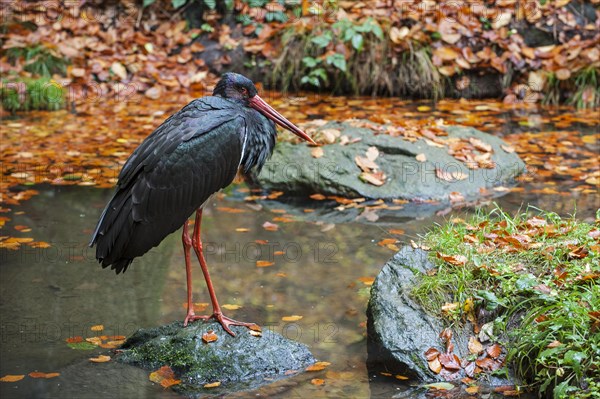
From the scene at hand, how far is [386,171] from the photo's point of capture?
7.59m

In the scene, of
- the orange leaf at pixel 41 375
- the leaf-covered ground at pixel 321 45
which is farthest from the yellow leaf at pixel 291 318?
the leaf-covered ground at pixel 321 45

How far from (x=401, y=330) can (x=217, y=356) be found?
41.7 inches

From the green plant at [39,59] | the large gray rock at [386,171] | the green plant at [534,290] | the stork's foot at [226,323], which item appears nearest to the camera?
the green plant at [534,290]

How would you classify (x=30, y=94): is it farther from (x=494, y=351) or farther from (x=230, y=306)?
(x=494, y=351)

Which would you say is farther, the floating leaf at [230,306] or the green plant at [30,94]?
the green plant at [30,94]

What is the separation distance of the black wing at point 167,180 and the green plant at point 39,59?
714cm

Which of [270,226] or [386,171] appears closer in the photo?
[270,226]

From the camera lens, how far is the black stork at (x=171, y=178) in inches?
177

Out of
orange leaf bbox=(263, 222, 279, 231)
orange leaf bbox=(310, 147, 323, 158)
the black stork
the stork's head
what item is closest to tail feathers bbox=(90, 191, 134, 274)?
the black stork

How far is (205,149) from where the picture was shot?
455 cm

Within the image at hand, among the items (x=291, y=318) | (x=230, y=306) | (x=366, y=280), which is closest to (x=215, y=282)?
(x=230, y=306)

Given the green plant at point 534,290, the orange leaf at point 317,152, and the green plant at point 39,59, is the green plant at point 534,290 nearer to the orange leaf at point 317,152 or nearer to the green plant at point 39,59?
the orange leaf at point 317,152

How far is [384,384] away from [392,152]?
375 centimetres

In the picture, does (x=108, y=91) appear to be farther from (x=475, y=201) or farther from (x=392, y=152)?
(x=475, y=201)
